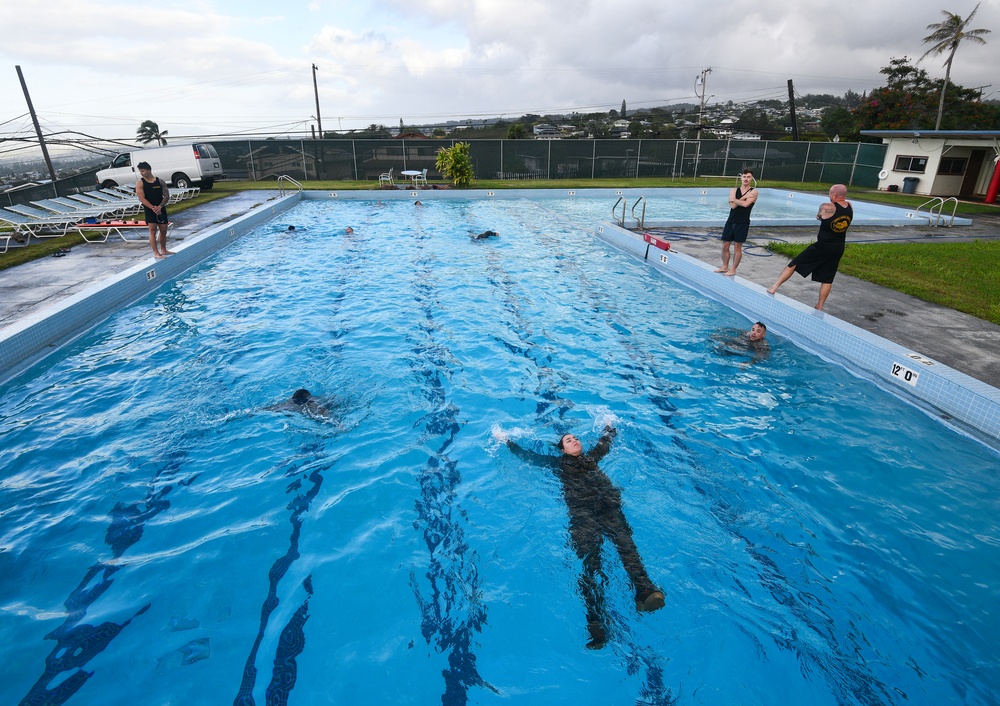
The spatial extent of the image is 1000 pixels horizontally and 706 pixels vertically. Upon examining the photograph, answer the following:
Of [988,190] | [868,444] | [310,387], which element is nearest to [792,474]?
[868,444]

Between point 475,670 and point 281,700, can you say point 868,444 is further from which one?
point 281,700

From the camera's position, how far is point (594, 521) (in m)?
3.92

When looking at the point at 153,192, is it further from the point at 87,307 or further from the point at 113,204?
the point at 113,204

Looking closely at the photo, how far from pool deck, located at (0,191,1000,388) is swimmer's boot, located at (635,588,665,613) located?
4402mm

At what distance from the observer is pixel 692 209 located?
18.9m

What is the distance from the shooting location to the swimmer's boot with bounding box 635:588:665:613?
3.15m

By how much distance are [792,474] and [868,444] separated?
968 mm

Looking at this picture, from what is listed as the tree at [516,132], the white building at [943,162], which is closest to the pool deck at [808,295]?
the white building at [943,162]

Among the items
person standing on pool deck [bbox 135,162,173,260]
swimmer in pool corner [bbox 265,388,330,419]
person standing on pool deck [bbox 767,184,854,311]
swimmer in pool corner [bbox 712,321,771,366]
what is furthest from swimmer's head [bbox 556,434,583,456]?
person standing on pool deck [bbox 135,162,173,260]

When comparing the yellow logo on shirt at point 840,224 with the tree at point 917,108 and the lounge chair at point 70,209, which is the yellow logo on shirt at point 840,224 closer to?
the lounge chair at point 70,209

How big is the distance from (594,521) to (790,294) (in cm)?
576

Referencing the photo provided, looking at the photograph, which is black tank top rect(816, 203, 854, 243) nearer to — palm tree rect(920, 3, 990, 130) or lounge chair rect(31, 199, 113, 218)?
lounge chair rect(31, 199, 113, 218)

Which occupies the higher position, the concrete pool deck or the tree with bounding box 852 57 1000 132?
the tree with bounding box 852 57 1000 132

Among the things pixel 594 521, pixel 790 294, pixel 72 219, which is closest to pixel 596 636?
pixel 594 521
